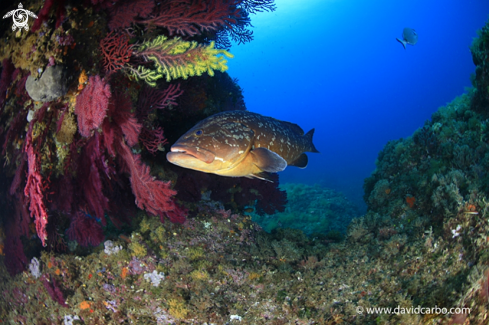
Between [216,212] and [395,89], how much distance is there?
17210 cm

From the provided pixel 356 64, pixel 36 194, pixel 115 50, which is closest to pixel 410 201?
pixel 115 50

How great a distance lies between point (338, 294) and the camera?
2.98m

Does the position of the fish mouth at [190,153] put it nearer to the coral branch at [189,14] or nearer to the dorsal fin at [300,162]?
the coral branch at [189,14]

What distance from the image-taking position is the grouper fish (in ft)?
9.09

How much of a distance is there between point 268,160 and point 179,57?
6.44 ft

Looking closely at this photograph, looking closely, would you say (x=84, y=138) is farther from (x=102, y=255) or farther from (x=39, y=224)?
(x=102, y=255)

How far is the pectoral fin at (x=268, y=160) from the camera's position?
320 cm

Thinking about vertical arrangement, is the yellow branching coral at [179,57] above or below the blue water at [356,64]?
below

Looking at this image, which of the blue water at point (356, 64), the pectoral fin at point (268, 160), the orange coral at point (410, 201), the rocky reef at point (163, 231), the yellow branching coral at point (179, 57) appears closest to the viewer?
the rocky reef at point (163, 231)

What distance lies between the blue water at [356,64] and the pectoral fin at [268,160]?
270 feet

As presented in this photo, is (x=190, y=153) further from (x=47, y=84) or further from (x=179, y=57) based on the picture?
(x=47, y=84)

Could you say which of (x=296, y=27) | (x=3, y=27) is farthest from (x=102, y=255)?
(x=296, y=27)

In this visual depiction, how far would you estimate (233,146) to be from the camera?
3.17 metres

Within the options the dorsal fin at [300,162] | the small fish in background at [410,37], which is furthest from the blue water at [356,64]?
the dorsal fin at [300,162]
